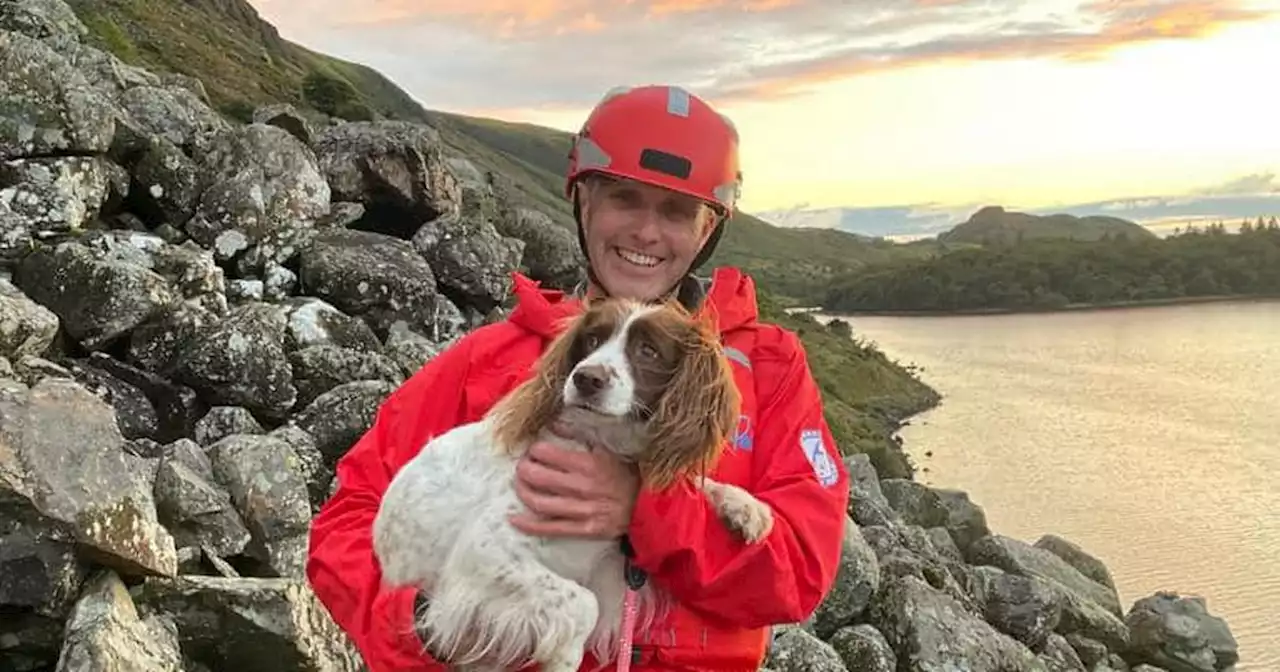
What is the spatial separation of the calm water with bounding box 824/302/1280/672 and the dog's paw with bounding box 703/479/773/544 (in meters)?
23.2

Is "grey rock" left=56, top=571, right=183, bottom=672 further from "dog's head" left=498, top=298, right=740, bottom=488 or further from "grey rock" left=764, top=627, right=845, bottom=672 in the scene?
"grey rock" left=764, top=627, right=845, bottom=672

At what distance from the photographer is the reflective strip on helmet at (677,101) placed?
190 inches

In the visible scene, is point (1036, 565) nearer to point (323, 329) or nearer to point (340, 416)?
point (323, 329)

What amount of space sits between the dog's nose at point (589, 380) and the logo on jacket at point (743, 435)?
63 cm

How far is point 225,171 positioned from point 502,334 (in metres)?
12.5

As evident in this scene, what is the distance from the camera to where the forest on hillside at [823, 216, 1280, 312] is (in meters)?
114

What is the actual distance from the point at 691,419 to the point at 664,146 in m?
1.26

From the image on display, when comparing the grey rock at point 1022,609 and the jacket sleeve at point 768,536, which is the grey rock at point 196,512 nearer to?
the jacket sleeve at point 768,536

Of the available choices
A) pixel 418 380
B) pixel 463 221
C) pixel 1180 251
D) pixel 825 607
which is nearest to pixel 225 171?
pixel 463 221

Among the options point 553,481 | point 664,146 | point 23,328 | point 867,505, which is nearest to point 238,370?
point 23,328

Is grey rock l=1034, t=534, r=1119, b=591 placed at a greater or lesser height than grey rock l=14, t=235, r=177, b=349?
lesser

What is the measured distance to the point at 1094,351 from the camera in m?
70.6

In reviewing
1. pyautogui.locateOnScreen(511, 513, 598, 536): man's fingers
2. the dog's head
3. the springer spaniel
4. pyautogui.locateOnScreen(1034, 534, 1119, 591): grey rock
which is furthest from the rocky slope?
the dog's head

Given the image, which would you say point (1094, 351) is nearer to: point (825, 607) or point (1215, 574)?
point (1215, 574)
